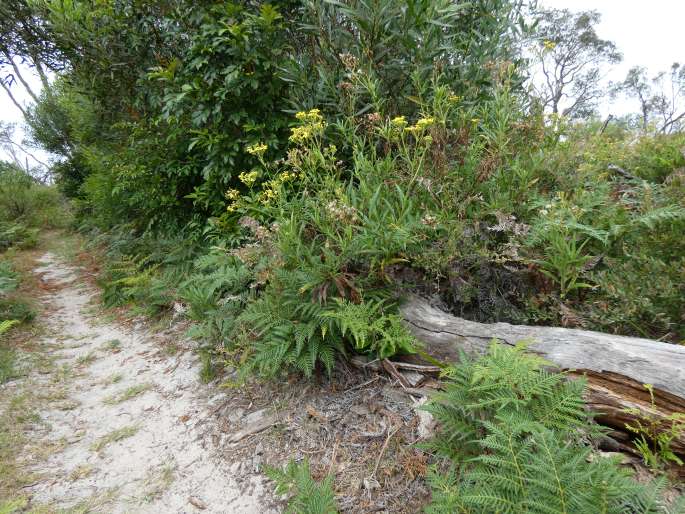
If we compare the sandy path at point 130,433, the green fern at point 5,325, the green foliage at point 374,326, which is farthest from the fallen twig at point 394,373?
the green fern at point 5,325

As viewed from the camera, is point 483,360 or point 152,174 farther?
point 152,174

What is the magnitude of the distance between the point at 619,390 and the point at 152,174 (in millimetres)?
5561

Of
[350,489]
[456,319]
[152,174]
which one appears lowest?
[350,489]

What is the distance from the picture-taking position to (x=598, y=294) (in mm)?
2414

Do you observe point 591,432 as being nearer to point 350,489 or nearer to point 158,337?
point 350,489

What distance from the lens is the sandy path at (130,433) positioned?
7.50 ft

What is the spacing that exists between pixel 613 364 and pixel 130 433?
10.6 feet

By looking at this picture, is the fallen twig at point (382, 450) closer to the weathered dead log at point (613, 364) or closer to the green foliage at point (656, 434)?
the weathered dead log at point (613, 364)

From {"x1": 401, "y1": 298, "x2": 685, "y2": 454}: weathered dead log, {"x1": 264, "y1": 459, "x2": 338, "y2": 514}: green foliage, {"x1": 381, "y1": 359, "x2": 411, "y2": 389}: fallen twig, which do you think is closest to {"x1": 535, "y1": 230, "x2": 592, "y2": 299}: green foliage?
{"x1": 401, "y1": 298, "x2": 685, "y2": 454}: weathered dead log

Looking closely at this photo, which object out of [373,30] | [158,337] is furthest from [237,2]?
[158,337]

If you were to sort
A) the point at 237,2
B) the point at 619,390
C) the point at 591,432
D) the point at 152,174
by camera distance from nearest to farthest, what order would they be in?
the point at 591,432 → the point at 619,390 → the point at 237,2 → the point at 152,174

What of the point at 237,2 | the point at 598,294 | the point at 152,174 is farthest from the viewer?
the point at 152,174

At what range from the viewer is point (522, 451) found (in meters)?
1.42

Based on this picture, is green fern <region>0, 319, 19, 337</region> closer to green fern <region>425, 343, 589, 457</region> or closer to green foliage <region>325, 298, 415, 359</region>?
green foliage <region>325, 298, 415, 359</region>
